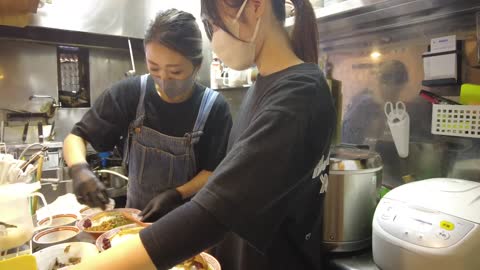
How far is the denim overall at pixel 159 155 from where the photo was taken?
1222mm

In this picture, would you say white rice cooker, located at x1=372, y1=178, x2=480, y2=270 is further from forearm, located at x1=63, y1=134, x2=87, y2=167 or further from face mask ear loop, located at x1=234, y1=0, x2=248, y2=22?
forearm, located at x1=63, y1=134, x2=87, y2=167

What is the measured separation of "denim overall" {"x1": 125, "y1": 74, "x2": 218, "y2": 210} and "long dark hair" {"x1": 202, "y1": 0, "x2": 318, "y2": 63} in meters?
0.56

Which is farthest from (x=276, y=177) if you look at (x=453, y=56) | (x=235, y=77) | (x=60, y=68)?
(x=60, y=68)

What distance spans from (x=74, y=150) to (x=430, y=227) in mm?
1070

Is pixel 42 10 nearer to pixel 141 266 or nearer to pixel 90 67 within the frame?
pixel 90 67

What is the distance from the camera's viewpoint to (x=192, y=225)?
460mm

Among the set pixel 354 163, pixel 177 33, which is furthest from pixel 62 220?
pixel 354 163

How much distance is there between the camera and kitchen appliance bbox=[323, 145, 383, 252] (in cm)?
101

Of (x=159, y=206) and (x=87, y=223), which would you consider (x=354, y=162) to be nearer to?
(x=159, y=206)

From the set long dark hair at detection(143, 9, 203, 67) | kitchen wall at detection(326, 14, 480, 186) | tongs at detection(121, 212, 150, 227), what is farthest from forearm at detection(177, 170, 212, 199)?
kitchen wall at detection(326, 14, 480, 186)

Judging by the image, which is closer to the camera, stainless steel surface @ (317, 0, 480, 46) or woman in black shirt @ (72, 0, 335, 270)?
woman in black shirt @ (72, 0, 335, 270)

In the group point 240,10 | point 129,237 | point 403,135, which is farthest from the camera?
point 403,135

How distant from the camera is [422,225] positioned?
80cm

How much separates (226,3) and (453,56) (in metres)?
0.84
